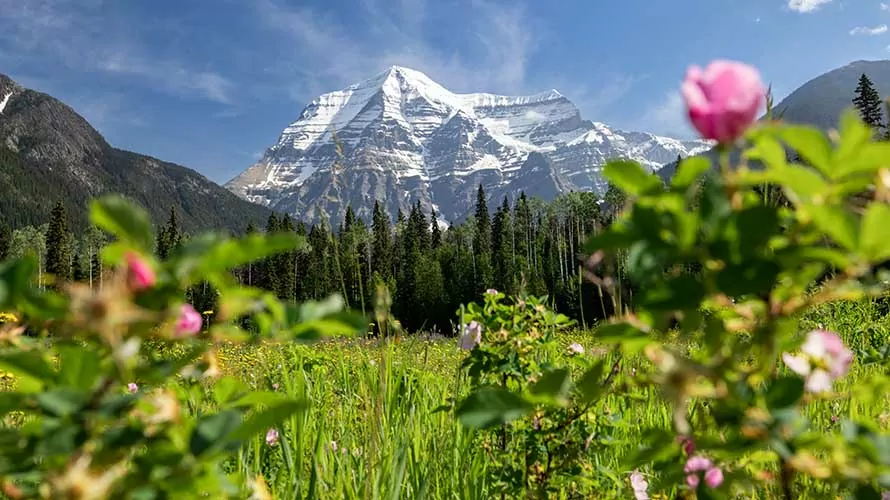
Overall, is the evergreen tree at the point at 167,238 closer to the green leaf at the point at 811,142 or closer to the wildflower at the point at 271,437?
the wildflower at the point at 271,437

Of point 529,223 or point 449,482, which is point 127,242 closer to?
point 449,482

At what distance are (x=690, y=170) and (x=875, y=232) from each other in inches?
5.6

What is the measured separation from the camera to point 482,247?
5584 centimetres

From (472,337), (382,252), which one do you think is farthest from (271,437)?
(382,252)

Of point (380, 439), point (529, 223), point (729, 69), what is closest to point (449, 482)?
point (380, 439)

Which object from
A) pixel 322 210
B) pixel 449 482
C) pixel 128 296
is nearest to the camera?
pixel 128 296

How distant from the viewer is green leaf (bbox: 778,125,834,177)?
0.46 meters

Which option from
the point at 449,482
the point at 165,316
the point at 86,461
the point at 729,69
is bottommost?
the point at 449,482

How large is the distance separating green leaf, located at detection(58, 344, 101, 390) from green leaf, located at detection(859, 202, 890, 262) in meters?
0.61

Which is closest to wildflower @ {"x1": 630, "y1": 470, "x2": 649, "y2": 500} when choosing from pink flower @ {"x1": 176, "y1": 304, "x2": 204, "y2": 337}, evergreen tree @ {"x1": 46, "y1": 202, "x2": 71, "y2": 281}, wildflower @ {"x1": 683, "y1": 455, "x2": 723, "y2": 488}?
wildflower @ {"x1": 683, "y1": 455, "x2": 723, "y2": 488}

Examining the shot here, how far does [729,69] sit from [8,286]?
2.09 ft

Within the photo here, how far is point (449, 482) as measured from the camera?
1815 millimetres

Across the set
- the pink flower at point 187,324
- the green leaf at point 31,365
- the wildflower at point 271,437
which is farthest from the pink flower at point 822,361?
the wildflower at point 271,437

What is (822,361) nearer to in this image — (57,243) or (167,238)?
(57,243)
